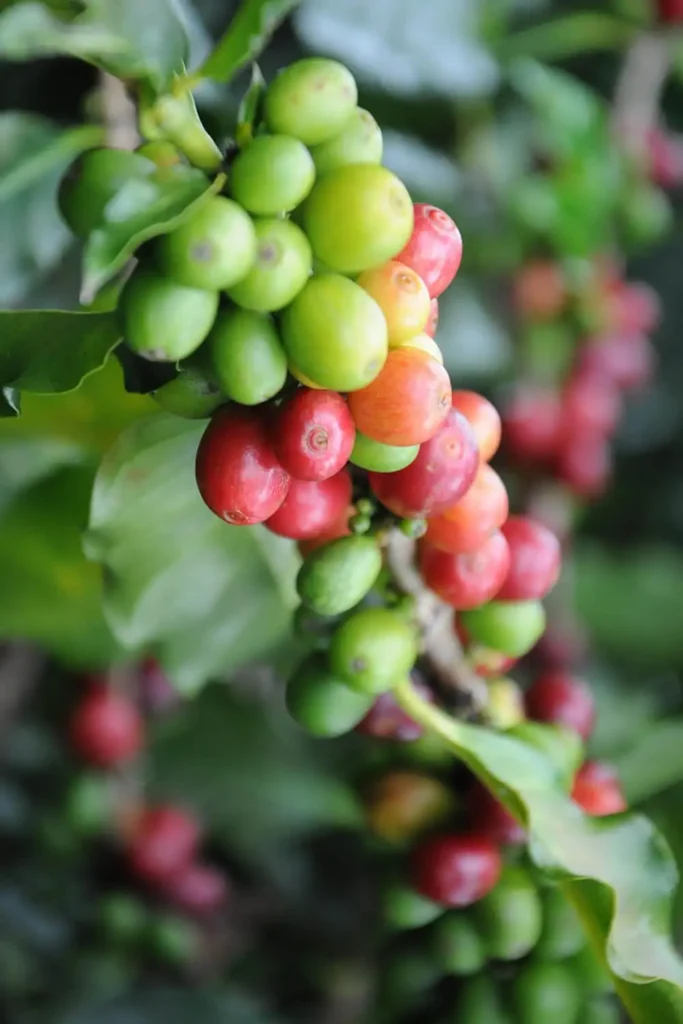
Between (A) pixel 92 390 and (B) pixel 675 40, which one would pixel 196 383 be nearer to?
(A) pixel 92 390

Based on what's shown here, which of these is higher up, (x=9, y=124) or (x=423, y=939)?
(x=9, y=124)

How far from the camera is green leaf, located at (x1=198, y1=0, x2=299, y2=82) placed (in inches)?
16.1

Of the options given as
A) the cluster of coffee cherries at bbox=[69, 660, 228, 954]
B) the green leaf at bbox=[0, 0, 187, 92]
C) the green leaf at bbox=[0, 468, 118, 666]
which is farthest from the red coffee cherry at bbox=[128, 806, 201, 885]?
the green leaf at bbox=[0, 0, 187, 92]

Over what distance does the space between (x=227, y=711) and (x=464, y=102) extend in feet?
2.62

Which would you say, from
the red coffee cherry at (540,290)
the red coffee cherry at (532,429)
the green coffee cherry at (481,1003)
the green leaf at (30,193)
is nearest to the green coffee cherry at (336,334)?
the green leaf at (30,193)

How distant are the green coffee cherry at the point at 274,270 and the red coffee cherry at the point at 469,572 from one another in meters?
0.17

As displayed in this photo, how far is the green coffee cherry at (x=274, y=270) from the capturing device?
0.37 metres

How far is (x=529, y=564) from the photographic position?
52 centimetres

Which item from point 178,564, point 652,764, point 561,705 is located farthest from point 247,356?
point 652,764

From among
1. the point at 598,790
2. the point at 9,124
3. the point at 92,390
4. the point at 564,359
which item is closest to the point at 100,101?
the point at 9,124

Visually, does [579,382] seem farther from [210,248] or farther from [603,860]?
[210,248]

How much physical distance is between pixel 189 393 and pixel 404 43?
79cm

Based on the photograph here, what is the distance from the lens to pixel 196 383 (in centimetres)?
41

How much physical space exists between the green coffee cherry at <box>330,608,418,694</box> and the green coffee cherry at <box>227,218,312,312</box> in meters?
0.17
